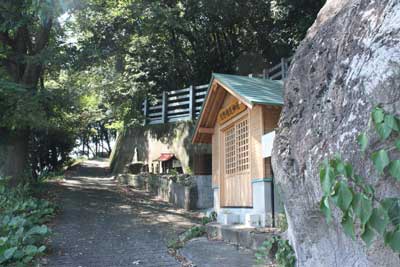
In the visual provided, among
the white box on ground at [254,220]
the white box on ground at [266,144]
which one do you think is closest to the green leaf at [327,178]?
the white box on ground at [266,144]

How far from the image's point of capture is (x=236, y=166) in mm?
10445

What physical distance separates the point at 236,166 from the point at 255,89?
217cm

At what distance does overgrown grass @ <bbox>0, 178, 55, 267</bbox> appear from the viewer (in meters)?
6.12

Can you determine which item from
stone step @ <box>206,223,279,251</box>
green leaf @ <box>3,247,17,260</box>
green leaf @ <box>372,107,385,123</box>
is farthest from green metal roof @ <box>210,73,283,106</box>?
green leaf @ <box>372,107,385,123</box>

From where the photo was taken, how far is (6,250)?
19.1ft

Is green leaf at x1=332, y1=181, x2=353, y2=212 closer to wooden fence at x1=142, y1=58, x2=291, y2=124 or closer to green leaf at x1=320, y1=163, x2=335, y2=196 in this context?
green leaf at x1=320, y1=163, x2=335, y2=196

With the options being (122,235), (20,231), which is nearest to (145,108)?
(122,235)

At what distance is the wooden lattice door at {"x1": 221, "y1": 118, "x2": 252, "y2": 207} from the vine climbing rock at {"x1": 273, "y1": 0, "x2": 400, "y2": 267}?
5.08 m

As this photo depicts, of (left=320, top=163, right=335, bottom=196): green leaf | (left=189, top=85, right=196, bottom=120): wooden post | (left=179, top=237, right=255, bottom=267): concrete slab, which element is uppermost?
(left=189, top=85, right=196, bottom=120): wooden post

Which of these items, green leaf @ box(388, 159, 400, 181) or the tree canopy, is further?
the tree canopy

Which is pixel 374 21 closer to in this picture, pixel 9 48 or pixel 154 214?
pixel 154 214

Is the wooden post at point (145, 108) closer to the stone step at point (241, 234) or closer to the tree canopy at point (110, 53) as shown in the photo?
the tree canopy at point (110, 53)

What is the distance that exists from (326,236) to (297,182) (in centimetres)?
60

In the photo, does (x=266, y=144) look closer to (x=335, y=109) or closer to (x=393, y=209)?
(x=335, y=109)
